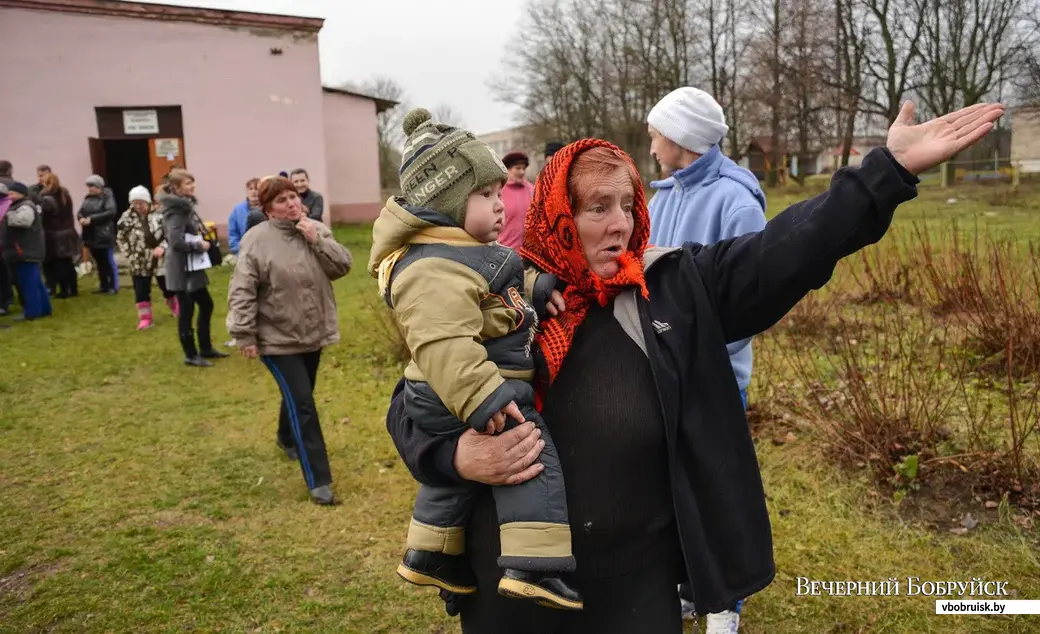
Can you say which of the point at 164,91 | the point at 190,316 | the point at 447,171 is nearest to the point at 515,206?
the point at 190,316

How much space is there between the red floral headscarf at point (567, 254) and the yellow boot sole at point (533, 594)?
19.2 inches

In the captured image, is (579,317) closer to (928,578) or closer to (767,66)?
(928,578)

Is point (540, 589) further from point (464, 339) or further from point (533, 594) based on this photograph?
point (464, 339)

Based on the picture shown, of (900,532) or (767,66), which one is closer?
(900,532)

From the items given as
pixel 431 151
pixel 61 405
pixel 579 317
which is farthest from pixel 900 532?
pixel 61 405

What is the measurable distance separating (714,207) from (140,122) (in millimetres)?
17875

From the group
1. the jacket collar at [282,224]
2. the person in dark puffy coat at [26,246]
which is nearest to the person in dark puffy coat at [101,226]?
the person in dark puffy coat at [26,246]

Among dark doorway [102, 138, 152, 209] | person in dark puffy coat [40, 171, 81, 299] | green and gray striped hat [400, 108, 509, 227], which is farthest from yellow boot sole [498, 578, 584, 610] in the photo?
dark doorway [102, 138, 152, 209]

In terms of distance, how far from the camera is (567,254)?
1.98m

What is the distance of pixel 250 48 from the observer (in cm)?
1850

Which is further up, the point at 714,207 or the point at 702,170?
the point at 702,170

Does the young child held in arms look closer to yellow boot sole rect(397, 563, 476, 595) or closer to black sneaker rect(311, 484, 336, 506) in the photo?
yellow boot sole rect(397, 563, 476, 595)

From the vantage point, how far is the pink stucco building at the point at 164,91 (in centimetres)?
1678

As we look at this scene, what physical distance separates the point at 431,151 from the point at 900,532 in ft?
10.8
